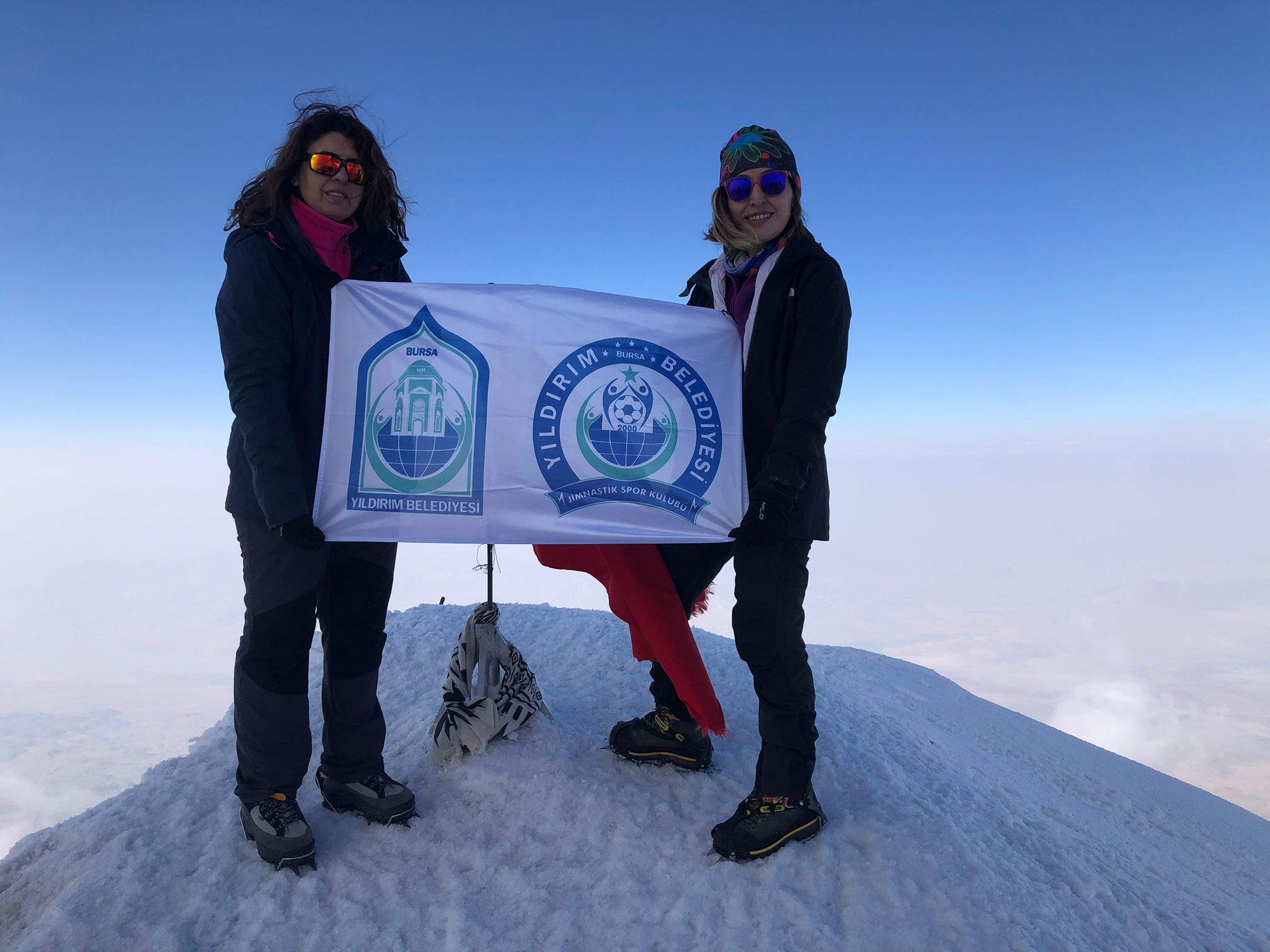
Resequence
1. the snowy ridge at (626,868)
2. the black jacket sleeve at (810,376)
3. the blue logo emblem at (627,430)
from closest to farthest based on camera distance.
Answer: the snowy ridge at (626,868) < the black jacket sleeve at (810,376) < the blue logo emblem at (627,430)

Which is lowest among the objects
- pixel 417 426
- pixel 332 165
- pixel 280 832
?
pixel 280 832

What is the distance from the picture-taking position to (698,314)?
10.0 feet

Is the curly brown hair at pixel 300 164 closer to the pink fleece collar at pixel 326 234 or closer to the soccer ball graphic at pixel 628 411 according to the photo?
the pink fleece collar at pixel 326 234

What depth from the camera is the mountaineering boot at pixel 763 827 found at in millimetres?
2648

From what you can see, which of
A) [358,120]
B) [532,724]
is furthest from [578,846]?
[358,120]

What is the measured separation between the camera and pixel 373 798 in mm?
2969

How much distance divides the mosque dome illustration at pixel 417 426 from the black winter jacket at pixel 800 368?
4.27 feet

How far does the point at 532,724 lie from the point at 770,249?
2.60 meters

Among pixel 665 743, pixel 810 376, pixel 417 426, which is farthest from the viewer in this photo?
pixel 665 743

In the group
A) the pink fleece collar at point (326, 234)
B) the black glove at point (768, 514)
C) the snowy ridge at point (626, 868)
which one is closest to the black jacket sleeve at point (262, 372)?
the pink fleece collar at point (326, 234)

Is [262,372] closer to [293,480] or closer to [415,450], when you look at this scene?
[293,480]

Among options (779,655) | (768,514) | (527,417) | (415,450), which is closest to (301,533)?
(415,450)

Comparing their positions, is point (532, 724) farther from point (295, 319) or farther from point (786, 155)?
point (786, 155)

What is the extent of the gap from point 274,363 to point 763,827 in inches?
103
